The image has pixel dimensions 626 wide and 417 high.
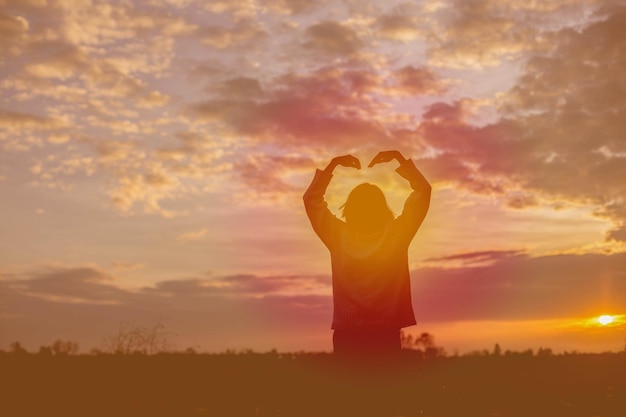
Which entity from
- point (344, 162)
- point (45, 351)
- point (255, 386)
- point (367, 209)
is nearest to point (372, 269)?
point (367, 209)

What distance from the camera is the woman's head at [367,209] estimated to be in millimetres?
7355

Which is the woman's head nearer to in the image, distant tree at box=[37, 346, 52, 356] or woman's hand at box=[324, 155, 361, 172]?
woman's hand at box=[324, 155, 361, 172]

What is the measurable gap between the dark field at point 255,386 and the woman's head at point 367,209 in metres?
3.19

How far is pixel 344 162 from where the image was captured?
7633mm

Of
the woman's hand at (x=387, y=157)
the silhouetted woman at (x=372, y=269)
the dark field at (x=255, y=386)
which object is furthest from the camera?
the dark field at (x=255, y=386)

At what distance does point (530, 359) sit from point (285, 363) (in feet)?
17.9

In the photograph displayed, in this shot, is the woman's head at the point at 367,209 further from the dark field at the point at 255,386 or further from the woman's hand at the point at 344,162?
the dark field at the point at 255,386

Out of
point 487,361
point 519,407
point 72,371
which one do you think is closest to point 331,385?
point 519,407

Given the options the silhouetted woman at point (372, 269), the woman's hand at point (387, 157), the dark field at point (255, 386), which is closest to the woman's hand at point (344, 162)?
the silhouetted woman at point (372, 269)

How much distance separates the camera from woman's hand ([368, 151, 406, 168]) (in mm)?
7512

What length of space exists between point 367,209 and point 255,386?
781 cm

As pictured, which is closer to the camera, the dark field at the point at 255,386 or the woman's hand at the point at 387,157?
the woman's hand at the point at 387,157

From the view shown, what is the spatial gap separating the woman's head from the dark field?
10.5ft

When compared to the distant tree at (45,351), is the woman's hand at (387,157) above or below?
above
